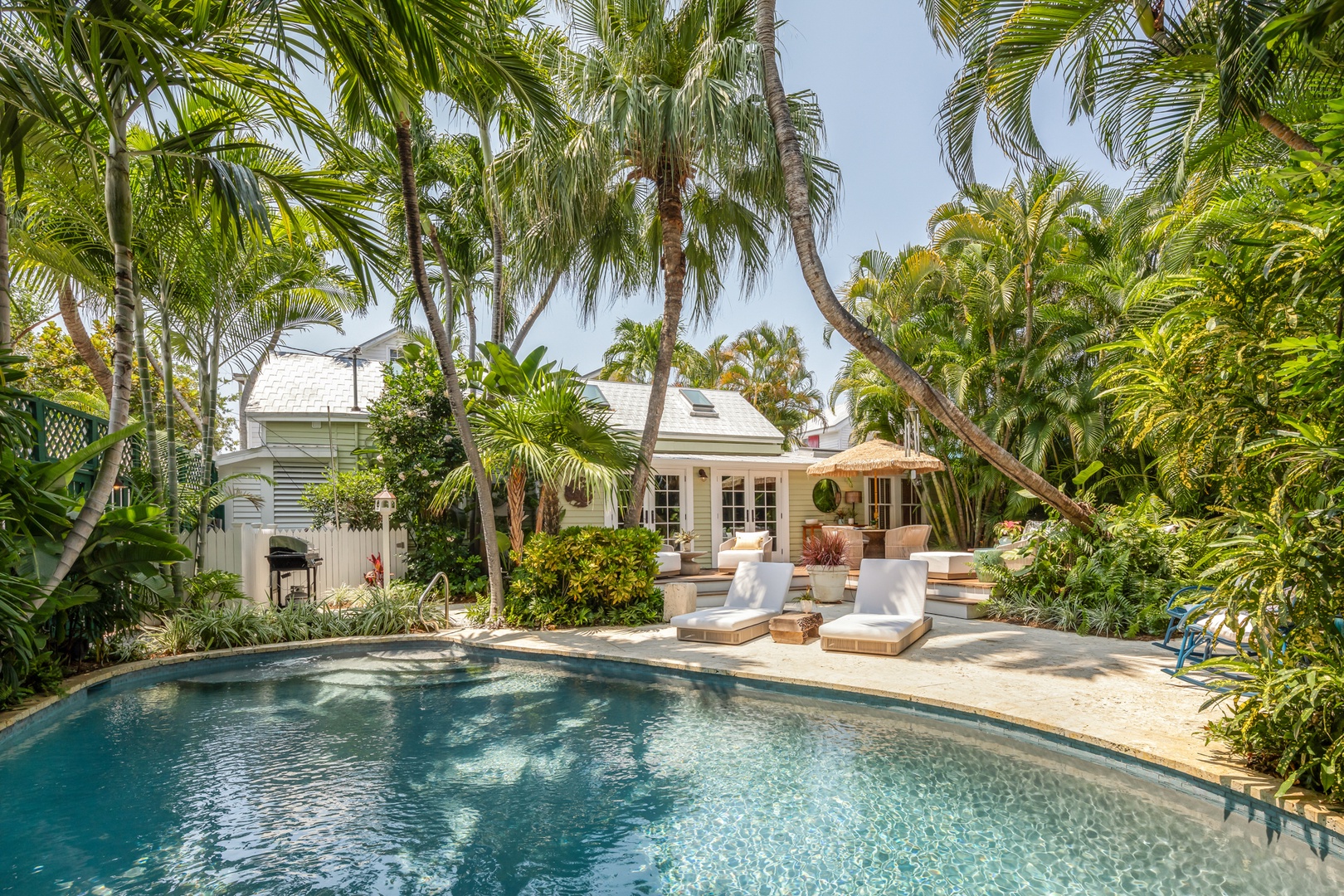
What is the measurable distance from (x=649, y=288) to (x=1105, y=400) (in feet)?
29.7

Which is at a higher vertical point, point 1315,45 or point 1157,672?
point 1315,45

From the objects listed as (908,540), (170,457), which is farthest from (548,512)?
(908,540)

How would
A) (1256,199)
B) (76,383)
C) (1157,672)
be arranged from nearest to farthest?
(1256,199), (1157,672), (76,383)

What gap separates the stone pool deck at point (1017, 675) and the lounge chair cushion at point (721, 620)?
0.22m

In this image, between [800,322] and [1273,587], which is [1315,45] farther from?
[800,322]

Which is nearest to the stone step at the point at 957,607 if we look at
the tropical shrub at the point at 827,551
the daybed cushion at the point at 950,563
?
the daybed cushion at the point at 950,563

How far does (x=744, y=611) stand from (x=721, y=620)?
66 cm

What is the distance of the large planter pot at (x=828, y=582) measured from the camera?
11.7 m

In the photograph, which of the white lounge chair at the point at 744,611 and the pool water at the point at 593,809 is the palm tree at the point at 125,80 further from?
the white lounge chair at the point at 744,611

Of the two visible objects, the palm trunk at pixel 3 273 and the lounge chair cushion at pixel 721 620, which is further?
the lounge chair cushion at pixel 721 620

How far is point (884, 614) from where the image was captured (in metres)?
8.89

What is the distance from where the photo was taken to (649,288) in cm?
1230

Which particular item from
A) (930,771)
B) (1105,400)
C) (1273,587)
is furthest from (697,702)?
(1105,400)

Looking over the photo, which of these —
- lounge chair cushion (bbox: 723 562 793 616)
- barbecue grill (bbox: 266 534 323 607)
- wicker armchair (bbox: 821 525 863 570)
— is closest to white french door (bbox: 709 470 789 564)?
wicker armchair (bbox: 821 525 863 570)
